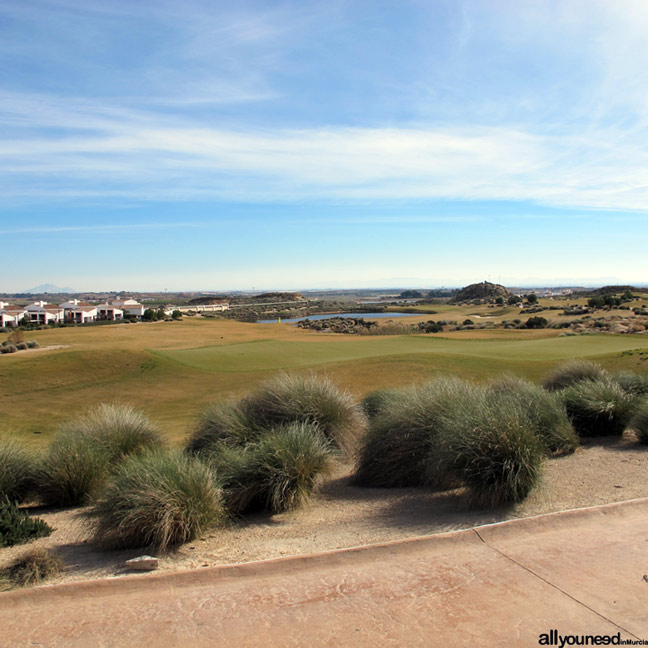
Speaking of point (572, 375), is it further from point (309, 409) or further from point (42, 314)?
point (42, 314)

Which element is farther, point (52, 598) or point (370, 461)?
point (370, 461)

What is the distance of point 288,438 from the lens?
27.0ft

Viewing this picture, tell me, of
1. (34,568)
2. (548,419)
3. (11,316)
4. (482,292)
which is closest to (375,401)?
(548,419)

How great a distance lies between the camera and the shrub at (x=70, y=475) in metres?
8.88

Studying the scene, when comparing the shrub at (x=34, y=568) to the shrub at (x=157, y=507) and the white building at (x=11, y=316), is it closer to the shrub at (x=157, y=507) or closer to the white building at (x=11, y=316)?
the shrub at (x=157, y=507)

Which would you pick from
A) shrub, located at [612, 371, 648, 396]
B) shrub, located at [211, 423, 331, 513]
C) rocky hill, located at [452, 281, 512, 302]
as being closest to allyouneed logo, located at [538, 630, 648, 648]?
shrub, located at [211, 423, 331, 513]

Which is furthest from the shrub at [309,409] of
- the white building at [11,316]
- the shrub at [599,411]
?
the white building at [11,316]

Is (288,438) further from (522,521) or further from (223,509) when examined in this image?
(522,521)

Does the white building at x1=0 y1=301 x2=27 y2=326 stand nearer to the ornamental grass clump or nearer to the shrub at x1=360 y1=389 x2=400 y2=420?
the ornamental grass clump

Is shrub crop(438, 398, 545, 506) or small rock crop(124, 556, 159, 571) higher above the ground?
shrub crop(438, 398, 545, 506)

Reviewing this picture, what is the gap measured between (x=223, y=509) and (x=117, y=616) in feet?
7.61

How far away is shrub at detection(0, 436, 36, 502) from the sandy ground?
18.2 inches

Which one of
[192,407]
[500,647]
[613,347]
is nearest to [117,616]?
[500,647]

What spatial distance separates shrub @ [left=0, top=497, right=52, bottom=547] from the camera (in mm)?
6953
